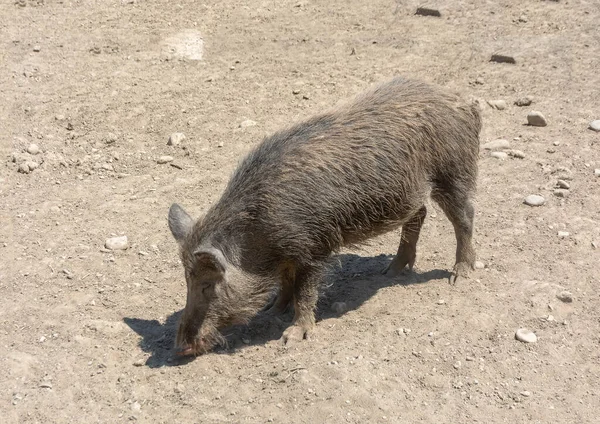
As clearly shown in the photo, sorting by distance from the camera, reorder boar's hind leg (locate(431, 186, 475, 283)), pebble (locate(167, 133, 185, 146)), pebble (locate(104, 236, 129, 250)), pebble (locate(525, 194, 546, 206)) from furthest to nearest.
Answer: pebble (locate(167, 133, 185, 146)) → pebble (locate(525, 194, 546, 206)) → pebble (locate(104, 236, 129, 250)) → boar's hind leg (locate(431, 186, 475, 283))

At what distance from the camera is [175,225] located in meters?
6.46

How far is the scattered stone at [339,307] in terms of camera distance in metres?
6.88

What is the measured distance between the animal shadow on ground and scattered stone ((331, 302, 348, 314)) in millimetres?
26

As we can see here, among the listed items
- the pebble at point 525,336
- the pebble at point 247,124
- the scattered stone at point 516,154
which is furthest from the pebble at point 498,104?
the pebble at point 525,336

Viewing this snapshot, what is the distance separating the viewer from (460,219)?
23.2ft

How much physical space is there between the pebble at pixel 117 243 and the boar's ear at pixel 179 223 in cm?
140

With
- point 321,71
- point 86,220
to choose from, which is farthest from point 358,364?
point 321,71

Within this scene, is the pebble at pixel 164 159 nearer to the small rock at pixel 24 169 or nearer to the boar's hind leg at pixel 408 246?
the small rock at pixel 24 169

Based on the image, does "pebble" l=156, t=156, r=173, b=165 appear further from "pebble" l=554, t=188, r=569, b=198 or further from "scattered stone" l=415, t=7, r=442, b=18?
"scattered stone" l=415, t=7, r=442, b=18

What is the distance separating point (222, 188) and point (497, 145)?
325 centimetres

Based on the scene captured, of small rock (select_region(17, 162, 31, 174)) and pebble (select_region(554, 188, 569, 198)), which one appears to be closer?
pebble (select_region(554, 188, 569, 198))

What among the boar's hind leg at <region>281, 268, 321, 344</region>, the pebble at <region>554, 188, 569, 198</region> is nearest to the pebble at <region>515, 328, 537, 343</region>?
the boar's hind leg at <region>281, 268, 321, 344</region>

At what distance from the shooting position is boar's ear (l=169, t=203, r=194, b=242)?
21.0 feet

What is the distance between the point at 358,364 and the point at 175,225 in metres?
1.87
